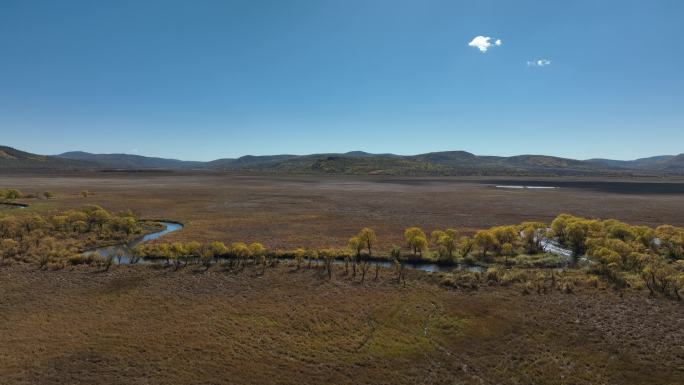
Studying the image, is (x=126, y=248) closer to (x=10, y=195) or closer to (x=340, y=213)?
(x=340, y=213)

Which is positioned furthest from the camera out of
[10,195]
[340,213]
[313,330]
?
[10,195]

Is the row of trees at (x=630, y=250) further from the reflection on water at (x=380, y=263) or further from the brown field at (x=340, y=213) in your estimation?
the brown field at (x=340, y=213)

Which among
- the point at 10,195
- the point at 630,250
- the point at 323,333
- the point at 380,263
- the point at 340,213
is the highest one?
the point at 10,195

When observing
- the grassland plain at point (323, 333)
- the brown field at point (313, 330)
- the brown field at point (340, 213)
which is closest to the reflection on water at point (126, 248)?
the brown field at point (340, 213)

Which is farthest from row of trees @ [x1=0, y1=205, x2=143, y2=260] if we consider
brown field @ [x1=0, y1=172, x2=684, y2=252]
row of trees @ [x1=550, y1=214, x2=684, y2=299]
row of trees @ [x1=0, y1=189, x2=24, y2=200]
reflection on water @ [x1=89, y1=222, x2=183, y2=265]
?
row of trees @ [x1=550, y1=214, x2=684, y2=299]

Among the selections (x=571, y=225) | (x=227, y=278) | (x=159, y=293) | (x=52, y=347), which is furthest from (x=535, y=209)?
(x=52, y=347)

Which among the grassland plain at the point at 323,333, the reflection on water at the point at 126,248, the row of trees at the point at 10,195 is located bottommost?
the grassland plain at the point at 323,333

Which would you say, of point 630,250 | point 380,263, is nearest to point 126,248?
point 380,263

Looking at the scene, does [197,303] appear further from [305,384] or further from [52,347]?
[305,384]
